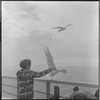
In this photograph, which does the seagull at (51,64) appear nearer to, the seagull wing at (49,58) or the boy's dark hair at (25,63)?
the seagull wing at (49,58)

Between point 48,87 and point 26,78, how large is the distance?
168 mm

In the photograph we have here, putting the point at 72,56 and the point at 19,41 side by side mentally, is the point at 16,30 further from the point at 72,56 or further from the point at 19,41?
the point at 72,56

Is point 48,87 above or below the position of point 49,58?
below

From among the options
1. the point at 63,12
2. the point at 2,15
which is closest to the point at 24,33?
the point at 2,15

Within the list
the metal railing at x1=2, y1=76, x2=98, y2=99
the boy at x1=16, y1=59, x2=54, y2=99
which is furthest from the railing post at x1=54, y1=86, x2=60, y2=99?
the boy at x1=16, y1=59, x2=54, y2=99

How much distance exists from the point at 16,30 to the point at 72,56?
0.44m

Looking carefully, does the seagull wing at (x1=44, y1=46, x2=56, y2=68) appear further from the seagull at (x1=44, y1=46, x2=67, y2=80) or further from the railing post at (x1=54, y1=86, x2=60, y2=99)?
the railing post at (x1=54, y1=86, x2=60, y2=99)

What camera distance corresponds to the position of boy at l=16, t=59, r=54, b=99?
142 cm

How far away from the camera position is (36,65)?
142 centimetres

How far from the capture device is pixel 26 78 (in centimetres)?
144

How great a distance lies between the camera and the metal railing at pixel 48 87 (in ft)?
4.36

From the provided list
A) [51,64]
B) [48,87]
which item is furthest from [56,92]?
[51,64]

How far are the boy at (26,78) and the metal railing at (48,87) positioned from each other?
0.11 feet

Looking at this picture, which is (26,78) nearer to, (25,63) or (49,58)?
(25,63)
